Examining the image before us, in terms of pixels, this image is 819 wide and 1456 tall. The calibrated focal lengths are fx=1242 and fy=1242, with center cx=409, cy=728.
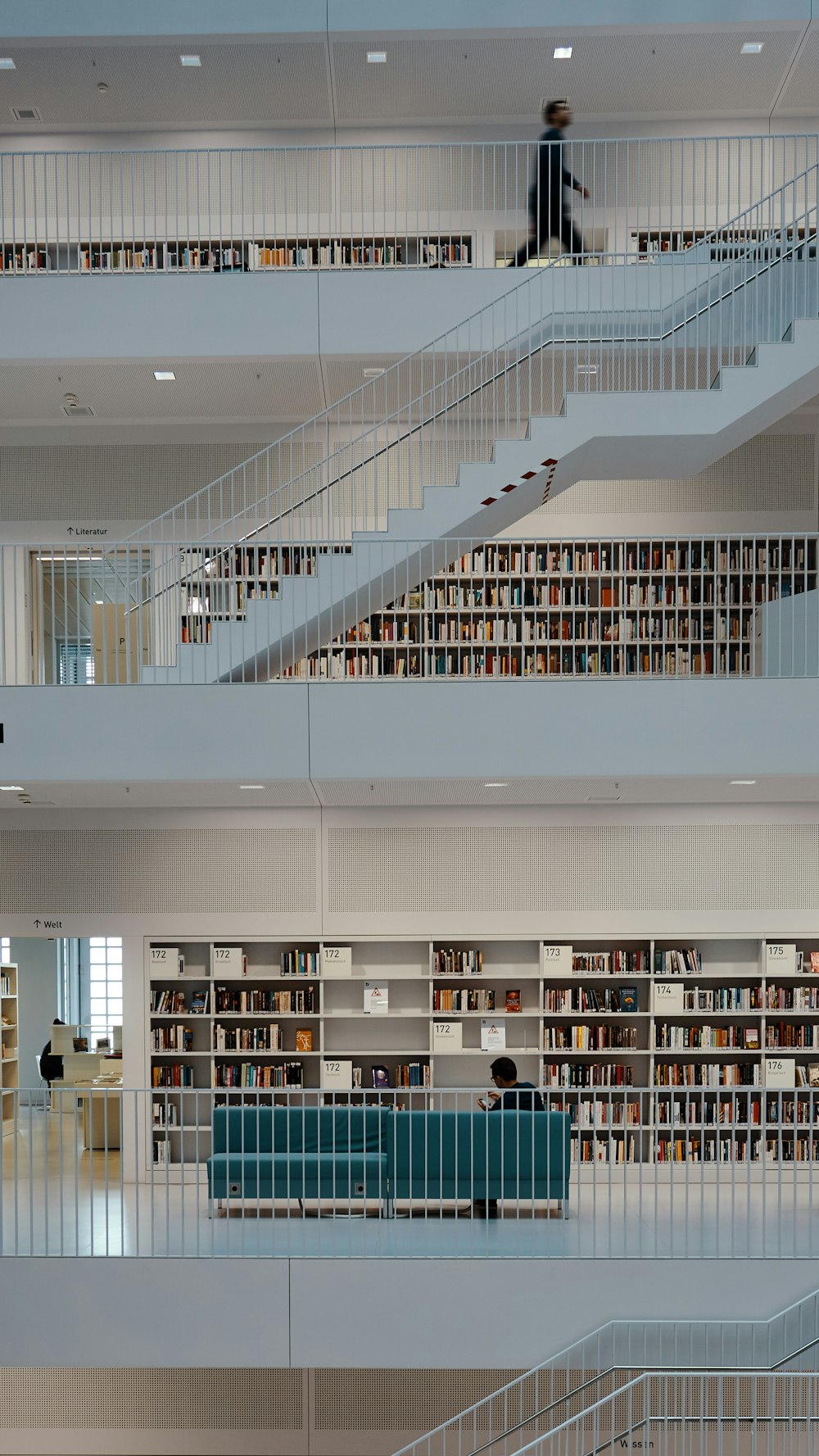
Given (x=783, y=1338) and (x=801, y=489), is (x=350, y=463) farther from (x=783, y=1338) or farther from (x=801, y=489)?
(x=783, y=1338)

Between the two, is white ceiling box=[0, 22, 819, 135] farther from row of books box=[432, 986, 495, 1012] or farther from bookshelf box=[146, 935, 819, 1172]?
row of books box=[432, 986, 495, 1012]

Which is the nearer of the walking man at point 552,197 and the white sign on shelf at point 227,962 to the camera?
the walking man at point 552,197

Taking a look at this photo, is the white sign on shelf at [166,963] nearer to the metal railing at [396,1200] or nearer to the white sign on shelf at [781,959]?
the metal railing at [396,1200]

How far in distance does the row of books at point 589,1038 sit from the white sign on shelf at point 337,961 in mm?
1766

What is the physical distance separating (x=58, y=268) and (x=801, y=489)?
273 inches

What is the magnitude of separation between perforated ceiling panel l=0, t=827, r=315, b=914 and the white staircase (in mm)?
2181

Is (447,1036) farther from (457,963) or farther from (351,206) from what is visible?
(351,206)

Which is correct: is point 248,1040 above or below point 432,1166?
above

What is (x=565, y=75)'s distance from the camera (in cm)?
1059

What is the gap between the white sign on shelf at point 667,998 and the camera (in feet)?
34.3

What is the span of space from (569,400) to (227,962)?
17.9ft

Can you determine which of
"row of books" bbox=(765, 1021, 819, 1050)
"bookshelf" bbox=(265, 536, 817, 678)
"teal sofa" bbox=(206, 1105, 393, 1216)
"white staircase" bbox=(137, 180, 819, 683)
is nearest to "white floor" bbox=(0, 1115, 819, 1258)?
"teal sofa" bbox=(206, 1105, 393, 1216)

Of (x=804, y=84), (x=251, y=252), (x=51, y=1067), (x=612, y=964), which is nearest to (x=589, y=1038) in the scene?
(x=612, y=964)

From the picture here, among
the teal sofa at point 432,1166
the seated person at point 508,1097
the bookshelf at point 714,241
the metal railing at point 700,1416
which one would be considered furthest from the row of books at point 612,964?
the bookshelf at point 714,241
